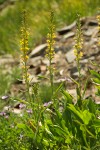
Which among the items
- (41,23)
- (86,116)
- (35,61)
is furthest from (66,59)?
(86,116)

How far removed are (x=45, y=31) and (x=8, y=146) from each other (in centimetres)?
697

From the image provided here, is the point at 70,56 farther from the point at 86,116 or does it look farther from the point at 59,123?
the point at 86,116

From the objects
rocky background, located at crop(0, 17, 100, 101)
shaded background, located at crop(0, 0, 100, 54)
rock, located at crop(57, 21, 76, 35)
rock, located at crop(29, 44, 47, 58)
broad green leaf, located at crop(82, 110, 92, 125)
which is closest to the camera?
broad green leaf, located at crop(82, 110, 92, 125)

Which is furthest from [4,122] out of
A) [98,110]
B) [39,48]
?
[39,48]

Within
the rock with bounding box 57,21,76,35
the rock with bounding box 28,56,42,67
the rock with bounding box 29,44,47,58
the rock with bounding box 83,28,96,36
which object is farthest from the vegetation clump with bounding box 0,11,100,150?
the rock with bounding box 57,21,76,35

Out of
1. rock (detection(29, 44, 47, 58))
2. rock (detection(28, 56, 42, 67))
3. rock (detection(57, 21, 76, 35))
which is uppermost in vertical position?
rock (detection(57, 21, 76, 35))

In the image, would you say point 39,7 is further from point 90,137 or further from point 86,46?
point 90,137

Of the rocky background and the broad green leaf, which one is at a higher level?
the broad green leaf

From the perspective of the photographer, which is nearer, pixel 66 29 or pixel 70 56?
pixel 70 56

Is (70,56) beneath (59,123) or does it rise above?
beneath

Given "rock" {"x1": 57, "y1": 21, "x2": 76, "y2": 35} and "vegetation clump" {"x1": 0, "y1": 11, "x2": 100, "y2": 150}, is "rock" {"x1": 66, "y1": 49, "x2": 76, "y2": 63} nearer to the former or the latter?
"rock" {"x1": 57, "y1": 21, "x2": 76, "y2": 35}

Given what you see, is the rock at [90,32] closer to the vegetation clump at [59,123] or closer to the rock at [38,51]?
the rock at [38,51]

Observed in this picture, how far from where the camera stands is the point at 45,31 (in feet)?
38.1

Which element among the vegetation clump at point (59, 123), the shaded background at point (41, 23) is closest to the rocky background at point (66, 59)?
the shaded background at point (41, 23)
